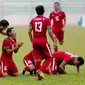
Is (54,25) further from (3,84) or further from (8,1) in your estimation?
(8,1)

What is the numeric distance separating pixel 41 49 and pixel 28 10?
33470mm

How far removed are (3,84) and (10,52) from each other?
179 cm

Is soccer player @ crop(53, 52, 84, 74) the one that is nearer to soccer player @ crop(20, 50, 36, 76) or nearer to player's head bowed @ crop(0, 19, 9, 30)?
soccer player @ crop(20, 50, 36, 76)

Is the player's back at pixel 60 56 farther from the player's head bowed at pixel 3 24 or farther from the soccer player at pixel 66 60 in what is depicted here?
the player's head bowed at pixel 3 24

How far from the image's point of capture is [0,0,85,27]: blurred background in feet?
143

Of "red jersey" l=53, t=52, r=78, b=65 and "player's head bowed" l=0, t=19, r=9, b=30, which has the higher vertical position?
"player's head bowed" l=0, t=19, r=9, b=30

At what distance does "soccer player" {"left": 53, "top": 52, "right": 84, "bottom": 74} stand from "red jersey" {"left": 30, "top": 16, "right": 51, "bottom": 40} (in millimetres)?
1111

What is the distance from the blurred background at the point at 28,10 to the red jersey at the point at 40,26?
99.1 ft

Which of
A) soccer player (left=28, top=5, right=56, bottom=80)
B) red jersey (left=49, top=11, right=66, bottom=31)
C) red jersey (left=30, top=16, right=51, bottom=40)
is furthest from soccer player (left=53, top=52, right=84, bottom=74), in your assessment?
red jersey (left=49, top=11, right=66, bottom=31)

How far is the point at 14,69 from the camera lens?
1323cm

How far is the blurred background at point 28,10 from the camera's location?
1720 inches

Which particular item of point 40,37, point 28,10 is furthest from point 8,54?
point 28,10

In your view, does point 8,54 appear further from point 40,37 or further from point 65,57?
point 65,57

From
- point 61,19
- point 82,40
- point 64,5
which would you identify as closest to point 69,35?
point 82,40
